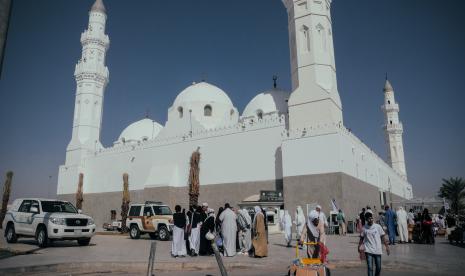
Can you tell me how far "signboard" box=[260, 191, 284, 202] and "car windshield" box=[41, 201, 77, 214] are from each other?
9.45 metres

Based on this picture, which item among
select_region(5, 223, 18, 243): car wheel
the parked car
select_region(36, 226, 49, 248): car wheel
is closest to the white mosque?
the parked car

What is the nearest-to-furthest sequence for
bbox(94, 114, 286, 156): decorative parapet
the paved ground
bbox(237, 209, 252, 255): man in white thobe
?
the paved ground < bbox(237, 209, 252, 255): man in white thobe < bbox(94, 114, 286, 156): decorative parapet

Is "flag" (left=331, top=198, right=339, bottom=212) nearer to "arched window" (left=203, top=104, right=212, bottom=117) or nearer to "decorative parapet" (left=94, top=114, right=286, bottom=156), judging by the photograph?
"decorative parapet" (left=94, top=114, right=286, bottom=156)

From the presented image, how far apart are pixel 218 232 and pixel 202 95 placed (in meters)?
21.7

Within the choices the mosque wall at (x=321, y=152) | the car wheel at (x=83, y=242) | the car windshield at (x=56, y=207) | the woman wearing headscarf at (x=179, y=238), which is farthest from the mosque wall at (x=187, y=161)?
the car windshield at (x=56, y=207)

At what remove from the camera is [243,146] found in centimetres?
2273

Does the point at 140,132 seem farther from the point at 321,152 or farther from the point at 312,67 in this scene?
the point at 321,152

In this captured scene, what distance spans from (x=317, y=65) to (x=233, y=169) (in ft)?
28.6

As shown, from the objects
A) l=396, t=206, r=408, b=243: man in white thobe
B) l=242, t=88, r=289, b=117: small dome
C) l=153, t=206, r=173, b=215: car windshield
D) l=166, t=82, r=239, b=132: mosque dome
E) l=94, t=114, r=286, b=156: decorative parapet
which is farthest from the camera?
l=166, t=82, r=239, b=132: mosque dome

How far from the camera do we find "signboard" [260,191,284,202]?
1794 centimetres

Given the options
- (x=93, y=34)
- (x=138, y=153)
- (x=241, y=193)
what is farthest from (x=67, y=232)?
(x=93, y=34)

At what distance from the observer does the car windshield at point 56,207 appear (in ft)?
37.1

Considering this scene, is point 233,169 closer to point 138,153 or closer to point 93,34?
point 138,153

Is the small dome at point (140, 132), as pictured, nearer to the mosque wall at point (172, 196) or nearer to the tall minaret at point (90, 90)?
the tall minaret at point (90, 90)
